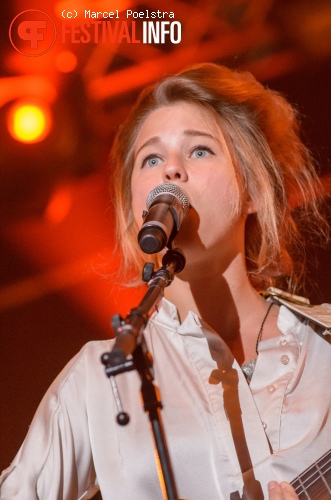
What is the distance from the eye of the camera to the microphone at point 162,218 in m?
1.13

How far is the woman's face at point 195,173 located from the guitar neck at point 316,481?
0.63 metres

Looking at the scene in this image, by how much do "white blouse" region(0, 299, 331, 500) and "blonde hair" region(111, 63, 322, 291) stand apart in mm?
402

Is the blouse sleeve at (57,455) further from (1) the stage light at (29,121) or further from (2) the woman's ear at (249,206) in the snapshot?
(1) the stage light at (29,121)

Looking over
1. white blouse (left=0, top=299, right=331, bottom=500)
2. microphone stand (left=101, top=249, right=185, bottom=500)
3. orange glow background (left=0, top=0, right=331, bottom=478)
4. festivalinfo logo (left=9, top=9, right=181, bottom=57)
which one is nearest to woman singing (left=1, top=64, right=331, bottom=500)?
white blouse (left=0, top=299, right=331, bottom=500)

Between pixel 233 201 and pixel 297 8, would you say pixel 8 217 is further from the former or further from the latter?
pixel 297 8

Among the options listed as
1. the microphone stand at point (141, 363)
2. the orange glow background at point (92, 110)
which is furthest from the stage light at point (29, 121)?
the microphone stand at point (141, 363)

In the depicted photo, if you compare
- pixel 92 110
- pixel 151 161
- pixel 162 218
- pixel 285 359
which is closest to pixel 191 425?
pixel 285 359

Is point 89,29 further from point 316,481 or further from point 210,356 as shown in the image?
point 316,481

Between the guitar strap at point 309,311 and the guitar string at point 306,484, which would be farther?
the guitar strap at point 309,311

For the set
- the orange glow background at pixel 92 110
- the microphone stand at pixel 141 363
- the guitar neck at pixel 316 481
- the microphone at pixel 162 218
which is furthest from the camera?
the orange glow background at pixel 92 110

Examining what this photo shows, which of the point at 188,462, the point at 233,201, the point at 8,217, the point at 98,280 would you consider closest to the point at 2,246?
the point at 8,217

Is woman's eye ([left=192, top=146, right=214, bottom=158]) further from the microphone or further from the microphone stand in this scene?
the microphone stand

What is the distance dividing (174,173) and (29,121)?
1.23 meters

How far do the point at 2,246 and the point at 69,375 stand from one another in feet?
3.28
